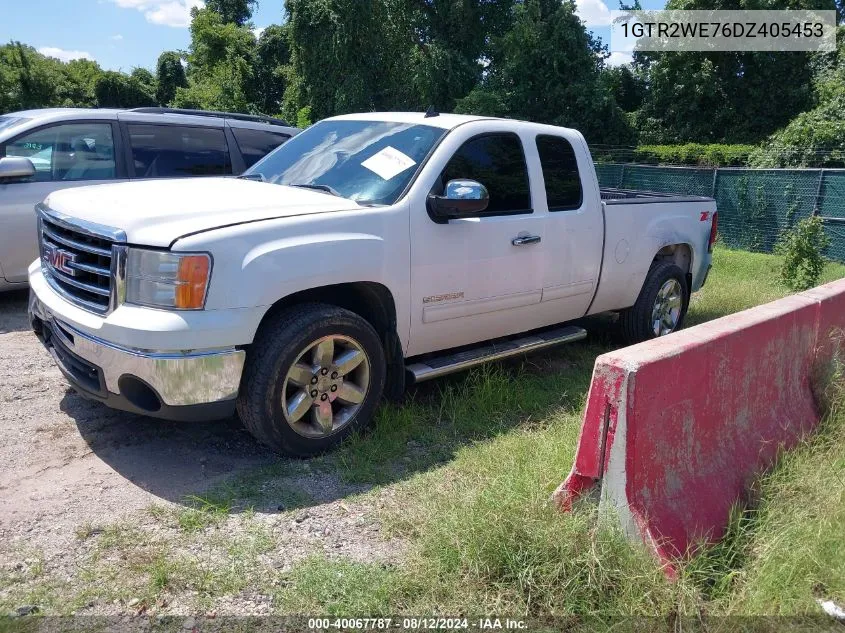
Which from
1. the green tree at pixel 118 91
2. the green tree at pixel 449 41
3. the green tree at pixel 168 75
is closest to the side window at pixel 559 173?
the green tree at pixel 449 41

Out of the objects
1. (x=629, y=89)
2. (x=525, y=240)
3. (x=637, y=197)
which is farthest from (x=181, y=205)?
(x=629, y=89)

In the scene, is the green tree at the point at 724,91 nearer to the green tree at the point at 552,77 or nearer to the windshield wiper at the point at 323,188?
the green tree at the point at 552,77

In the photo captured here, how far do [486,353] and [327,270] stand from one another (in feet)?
4.88

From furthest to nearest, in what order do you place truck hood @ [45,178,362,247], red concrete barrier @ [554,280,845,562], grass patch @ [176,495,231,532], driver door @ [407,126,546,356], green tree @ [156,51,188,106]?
green tree @ [156,51,188,106]
driver door @ [407,126,546,356]
truck hood @ [45,178,362,247]
grass patch @ [176,495,231,532]
red concrete barrier @ [554,280,845,562]

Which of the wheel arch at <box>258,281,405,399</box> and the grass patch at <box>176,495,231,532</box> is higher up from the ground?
the wheel arch at <box>258,281,405,399</box>

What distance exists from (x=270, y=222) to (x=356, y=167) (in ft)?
3.53

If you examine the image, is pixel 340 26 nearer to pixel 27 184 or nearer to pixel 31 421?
pixel 27 184

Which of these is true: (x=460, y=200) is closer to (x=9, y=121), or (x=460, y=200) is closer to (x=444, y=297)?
(x=444, y=297)

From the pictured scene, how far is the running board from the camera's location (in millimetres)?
4465

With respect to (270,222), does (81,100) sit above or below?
above

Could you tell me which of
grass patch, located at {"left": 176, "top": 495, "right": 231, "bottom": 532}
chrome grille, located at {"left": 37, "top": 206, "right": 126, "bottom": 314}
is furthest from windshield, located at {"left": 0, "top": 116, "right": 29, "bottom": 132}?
grass patch, located at {"left": 176, "top": 495, "right": 231, "bottom": 532}

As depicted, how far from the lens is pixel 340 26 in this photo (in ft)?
84.5

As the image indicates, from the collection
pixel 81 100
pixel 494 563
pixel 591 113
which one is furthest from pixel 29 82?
pixel 494 563

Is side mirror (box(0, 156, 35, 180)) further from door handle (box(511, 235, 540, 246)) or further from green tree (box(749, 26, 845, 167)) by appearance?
green tree (box(749, 26, 845, 167))
